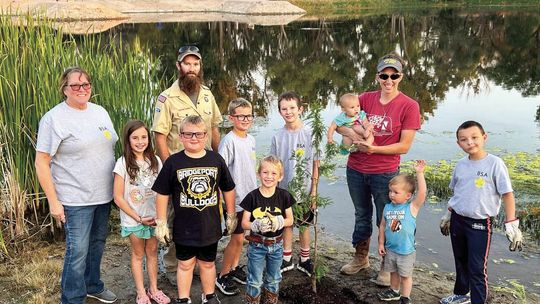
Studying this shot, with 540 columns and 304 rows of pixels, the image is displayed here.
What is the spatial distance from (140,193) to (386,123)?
202 cm

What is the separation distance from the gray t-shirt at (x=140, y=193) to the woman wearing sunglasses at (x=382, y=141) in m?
1.62

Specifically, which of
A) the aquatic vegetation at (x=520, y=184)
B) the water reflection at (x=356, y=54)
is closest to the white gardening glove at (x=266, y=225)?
the aquatic vegetation at (x=520, y=184)

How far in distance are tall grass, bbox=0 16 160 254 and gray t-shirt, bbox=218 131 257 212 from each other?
6.57ft

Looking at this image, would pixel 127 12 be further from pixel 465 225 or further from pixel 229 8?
pixel 465 225

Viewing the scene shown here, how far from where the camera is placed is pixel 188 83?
384cm

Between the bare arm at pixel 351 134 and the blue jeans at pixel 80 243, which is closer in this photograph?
the blue jeans at pixel 80 243

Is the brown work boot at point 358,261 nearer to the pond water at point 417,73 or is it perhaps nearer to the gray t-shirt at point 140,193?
the pond water at point 417,73

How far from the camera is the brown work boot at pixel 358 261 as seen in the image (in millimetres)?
4328

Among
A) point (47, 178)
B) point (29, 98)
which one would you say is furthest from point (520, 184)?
point (29, 98)

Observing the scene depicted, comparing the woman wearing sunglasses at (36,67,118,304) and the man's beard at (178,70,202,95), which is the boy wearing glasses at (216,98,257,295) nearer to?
the man's beard at (178,70,202,95)

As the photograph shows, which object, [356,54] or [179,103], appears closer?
[179,103]

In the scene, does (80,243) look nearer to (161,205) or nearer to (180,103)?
(161,205)

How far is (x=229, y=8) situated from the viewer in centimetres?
4712

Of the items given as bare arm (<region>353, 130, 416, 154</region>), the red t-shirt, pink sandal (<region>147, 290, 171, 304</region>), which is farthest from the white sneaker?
pink sandal (<region>147, 290, 171, 304</region>)
